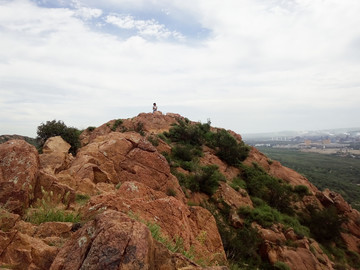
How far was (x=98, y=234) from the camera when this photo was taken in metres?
3.68

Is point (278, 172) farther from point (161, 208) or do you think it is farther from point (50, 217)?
point (50, 217)

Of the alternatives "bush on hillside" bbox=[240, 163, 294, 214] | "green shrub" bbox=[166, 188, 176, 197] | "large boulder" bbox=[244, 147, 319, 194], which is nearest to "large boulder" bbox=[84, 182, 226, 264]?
"green shrub" bbox=[166, 188, 176, 197]

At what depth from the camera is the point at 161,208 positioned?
6.95 meters

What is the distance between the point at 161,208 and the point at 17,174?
363cm

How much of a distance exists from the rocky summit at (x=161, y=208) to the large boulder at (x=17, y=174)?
23mm

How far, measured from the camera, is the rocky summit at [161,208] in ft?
12.7

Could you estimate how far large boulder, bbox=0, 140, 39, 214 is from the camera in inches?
237

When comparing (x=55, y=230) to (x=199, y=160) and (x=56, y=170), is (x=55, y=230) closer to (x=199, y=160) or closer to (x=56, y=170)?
(x=56, y=170)

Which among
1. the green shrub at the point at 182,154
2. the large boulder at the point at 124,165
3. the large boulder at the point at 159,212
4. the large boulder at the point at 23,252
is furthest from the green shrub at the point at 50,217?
the green shrub at the point at 182,154

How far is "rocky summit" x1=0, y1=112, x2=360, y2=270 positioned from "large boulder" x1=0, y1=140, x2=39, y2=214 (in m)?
0.02

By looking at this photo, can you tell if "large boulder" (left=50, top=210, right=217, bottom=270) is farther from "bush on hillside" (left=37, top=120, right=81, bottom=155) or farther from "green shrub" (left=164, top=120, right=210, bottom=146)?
"green shrub" (left=164, top=120, right=210, bottom=146)

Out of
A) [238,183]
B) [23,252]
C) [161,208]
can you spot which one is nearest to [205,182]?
[238,183]

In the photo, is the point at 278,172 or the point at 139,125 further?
the point at 278,172

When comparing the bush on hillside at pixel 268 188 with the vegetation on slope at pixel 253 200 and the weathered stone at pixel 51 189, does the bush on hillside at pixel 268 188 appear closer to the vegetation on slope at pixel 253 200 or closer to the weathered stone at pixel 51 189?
the vegetation on slope at pixel 253 200
